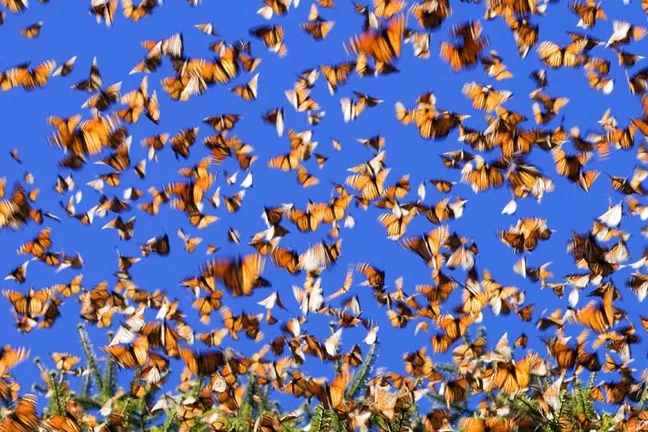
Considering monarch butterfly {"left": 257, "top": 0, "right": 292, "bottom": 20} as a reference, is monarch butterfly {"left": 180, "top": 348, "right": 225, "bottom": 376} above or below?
below

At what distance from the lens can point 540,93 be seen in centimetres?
709

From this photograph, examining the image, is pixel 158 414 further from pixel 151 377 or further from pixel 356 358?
pixel 356 358

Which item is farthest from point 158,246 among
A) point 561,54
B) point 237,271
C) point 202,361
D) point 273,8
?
point 561,54

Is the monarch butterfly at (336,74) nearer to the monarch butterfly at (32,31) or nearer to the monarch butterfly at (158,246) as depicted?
the monarch butterfly at (158,246)

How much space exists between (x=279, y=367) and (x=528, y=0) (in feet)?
12.0

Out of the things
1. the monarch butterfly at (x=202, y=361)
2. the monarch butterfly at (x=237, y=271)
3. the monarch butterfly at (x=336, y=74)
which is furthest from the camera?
the monarch butterfly at (x=336, y=74)

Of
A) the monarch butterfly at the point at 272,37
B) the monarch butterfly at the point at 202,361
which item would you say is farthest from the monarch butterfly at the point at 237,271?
the monarch butterfly at the point at 272,37

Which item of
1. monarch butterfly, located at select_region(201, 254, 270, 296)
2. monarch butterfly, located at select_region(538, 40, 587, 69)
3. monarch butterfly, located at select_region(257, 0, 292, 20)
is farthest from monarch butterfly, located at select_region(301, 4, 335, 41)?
monarch butterfly, located at select_region(201, 254, 270, 296)

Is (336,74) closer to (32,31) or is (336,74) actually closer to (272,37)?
(272,37)

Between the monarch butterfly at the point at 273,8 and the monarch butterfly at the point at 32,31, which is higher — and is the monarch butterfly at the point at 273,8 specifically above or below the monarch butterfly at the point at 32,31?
above

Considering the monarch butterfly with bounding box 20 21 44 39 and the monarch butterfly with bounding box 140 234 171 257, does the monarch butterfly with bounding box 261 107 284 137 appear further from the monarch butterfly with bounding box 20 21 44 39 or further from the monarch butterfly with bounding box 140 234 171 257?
the monarch butterfly with bounding box 20 21 44 39


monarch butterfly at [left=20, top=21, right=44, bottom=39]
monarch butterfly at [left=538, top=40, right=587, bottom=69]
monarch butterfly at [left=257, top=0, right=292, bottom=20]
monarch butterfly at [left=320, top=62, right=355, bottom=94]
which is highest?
monarch butterfly at [left=538, top=40, right=587, bottom=69]

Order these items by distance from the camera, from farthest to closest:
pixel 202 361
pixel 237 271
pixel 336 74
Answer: pixel 336 74
pixel 202 361
pixel 237 271

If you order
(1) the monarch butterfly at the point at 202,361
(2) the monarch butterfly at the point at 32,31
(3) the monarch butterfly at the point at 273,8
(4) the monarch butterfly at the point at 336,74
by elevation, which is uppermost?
(3) the monarch butterfly at the point at 273,8
